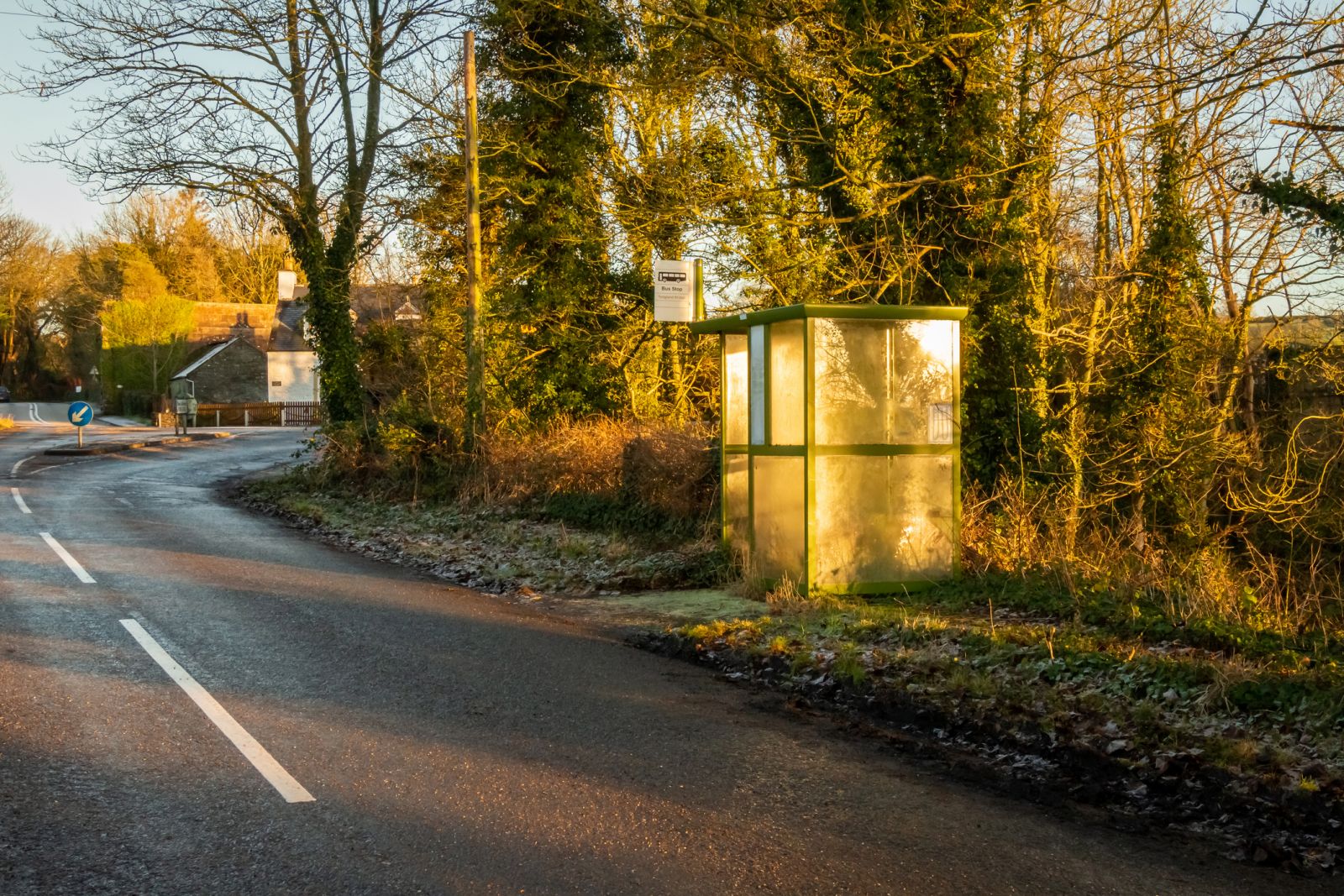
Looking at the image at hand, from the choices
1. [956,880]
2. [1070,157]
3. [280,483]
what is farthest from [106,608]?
[280,483]

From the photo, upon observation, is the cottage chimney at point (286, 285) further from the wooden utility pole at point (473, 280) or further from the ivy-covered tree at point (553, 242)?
the wooden utility pole at point (473, 280)

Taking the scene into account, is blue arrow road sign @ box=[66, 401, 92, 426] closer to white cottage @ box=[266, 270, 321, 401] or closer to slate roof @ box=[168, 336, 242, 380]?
slate roof @ box=[168, 336, 242, 380]

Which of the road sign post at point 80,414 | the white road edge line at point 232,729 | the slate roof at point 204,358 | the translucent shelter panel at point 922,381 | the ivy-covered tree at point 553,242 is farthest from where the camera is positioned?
the slate roof at point 204,358

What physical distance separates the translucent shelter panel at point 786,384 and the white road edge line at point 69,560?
7233mm

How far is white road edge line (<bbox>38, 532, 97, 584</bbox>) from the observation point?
41.0ft

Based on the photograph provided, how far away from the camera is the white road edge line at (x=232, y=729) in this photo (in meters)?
5.63

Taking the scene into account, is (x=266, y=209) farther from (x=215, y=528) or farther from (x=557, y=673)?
(x=557, y=673)


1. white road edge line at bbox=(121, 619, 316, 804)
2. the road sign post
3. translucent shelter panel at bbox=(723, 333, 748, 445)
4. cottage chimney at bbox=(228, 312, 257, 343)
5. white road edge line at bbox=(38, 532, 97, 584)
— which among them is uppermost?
cottage chimney at bbox=(228, 312, 257, 343)

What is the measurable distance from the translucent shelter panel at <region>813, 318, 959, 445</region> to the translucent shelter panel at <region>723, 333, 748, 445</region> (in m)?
2.36

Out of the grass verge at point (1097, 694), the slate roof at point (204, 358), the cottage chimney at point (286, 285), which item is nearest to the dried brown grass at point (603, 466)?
the grass verge at point (1097, 694)

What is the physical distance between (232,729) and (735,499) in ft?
23.8

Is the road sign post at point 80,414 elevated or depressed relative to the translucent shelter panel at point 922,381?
depressed

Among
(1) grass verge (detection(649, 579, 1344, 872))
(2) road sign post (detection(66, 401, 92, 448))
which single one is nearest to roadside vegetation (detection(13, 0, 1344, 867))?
(1) grass verge (detection(649, 579, 1344, 872))

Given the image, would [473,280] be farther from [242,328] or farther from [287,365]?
[287,365]
